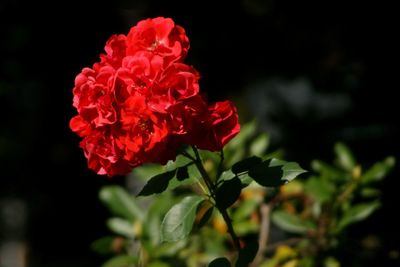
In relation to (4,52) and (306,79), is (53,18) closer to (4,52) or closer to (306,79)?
(4,52)

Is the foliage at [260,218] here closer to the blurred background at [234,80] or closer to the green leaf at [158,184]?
the blurred background at [234,80]

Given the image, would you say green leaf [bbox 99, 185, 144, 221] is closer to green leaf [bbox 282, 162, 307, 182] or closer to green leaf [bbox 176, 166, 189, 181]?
green leaf [bbox 176, 166, 189, 181]

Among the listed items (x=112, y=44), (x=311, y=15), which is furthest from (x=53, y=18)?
(x=112, y=44)

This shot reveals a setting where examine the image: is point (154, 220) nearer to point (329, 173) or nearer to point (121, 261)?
point (121, 261)

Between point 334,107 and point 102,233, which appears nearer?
point 334,107

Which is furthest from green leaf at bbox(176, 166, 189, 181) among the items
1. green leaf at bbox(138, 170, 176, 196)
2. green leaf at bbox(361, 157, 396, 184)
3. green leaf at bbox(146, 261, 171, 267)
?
green leaf at bbox(361, 157, 396, 184)

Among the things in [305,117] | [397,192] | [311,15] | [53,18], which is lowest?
[397,192]
